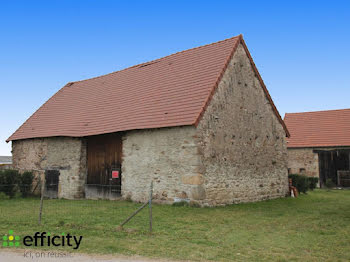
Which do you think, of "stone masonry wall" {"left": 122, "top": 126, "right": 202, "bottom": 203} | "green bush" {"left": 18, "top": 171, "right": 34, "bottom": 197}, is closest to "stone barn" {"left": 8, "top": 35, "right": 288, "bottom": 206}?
"stone masonry wall" {"left": 122, "top": 126, "right": 202, "bottom": 203}

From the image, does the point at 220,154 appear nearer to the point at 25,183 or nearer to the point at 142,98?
the point at 142,98

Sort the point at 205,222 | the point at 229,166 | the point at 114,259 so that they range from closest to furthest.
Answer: the point at 114,259
the point at 205,222
the point at 229,166

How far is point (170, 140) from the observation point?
43.0ft

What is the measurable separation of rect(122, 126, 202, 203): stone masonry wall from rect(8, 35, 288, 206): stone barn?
0.12 feet

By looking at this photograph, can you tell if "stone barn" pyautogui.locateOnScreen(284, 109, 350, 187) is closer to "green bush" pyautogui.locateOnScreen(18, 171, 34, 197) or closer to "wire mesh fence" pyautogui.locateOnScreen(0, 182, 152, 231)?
"wire mesh fence" pyautogui.locateOnScreen(0, 182, 152, 231)

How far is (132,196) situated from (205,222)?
5.32 meters

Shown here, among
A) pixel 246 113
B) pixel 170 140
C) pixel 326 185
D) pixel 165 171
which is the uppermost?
pixel 246 113

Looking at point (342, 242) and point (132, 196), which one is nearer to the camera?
point (342, 242)

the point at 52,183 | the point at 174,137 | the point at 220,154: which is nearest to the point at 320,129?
the point at 220,154

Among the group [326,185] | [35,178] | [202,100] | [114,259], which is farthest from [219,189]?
[326,185]

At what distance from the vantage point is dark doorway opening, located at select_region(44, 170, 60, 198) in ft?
55.6

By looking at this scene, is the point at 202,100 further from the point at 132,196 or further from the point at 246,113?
the point at 132,196

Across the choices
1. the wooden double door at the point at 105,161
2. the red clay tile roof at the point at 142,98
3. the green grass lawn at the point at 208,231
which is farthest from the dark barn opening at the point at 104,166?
the green grass lawn at the point at 208,231

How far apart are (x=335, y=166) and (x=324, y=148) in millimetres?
1451
